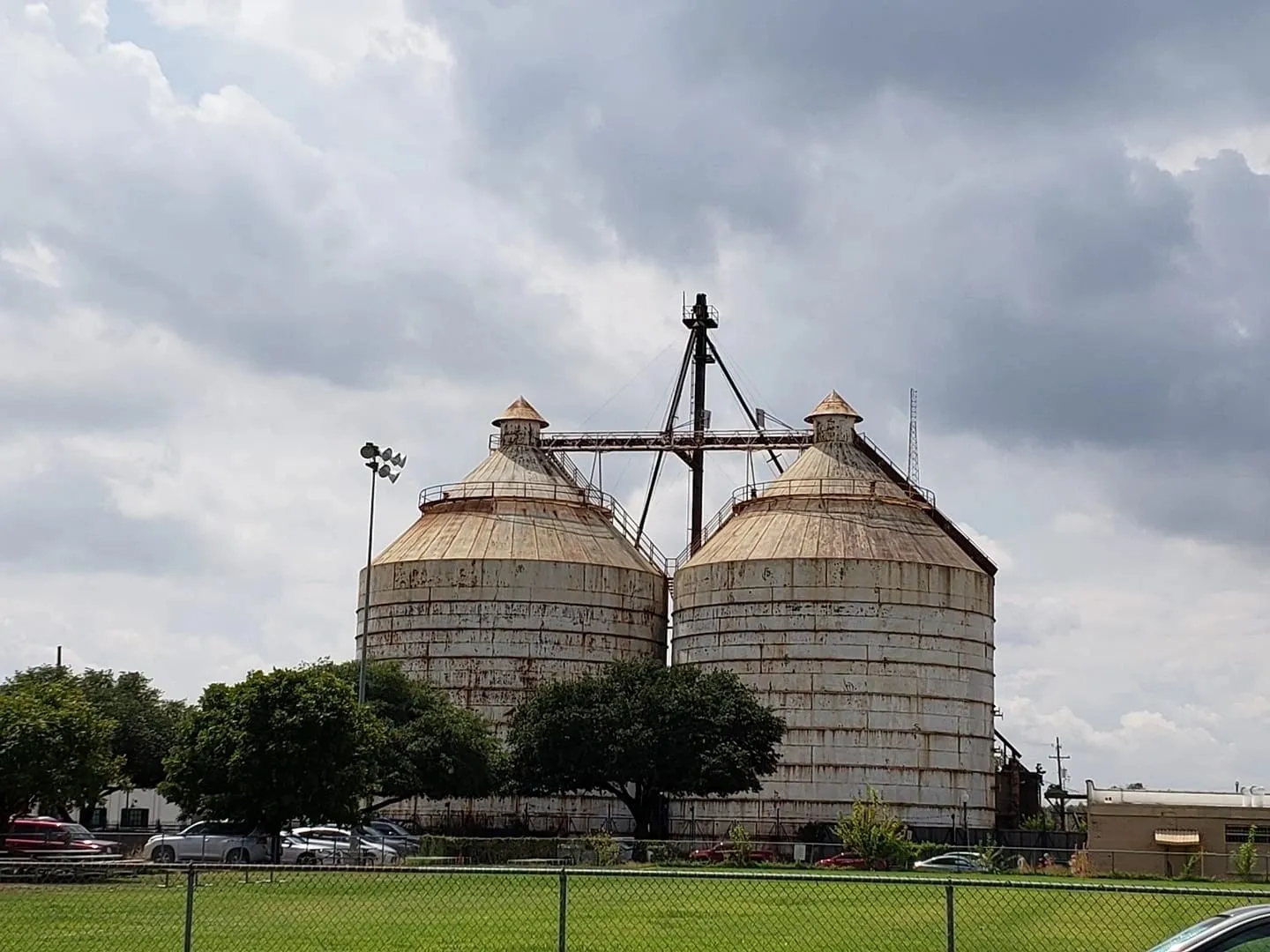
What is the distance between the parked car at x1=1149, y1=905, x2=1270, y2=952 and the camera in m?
10.0

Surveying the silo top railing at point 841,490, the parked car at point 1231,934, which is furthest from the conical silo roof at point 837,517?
the parked car at point 1231,934

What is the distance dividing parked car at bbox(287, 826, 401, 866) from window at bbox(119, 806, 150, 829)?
99.9 feet

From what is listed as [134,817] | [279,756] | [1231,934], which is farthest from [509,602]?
[1231,934]

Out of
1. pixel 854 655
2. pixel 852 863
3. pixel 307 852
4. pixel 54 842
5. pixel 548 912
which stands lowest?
pixel 852 863

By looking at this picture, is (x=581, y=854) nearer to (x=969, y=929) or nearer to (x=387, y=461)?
(x=387, y=461)

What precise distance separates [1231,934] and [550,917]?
49.1 feet

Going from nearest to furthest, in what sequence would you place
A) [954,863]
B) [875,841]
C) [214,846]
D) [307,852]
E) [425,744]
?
[214,846] < [307,852] < [875,841] < [954,863] < [425,744]

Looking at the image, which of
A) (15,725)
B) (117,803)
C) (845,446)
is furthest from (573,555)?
(15,725)

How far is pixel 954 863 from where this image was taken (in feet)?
183

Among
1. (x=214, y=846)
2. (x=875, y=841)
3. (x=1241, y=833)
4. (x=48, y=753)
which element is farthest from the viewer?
(x=1241, y=833)

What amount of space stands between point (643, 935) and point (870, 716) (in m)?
54.6

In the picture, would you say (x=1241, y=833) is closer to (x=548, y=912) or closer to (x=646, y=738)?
(x=646, y=738)

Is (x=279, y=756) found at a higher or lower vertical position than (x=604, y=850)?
higher

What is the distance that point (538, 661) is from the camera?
261 feet
